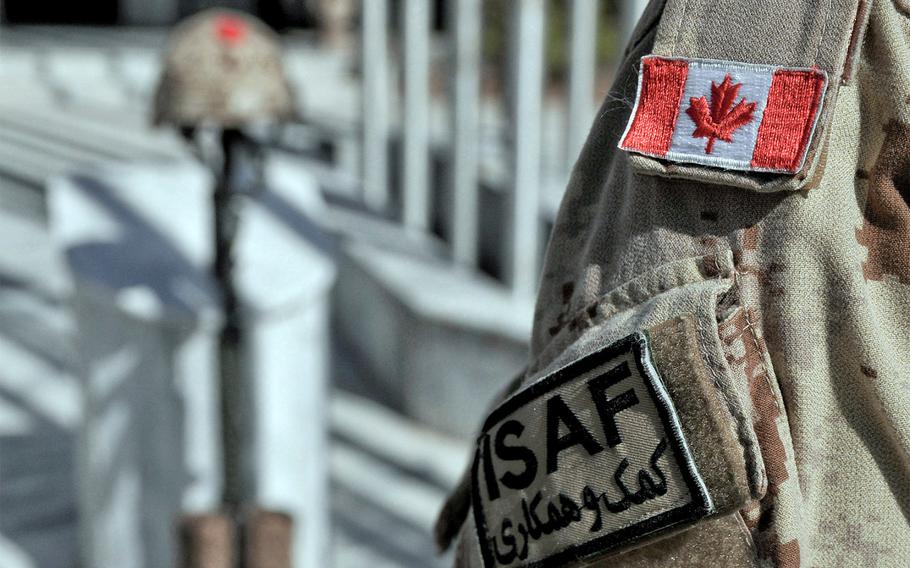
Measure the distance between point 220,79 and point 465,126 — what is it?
2161 millimetres

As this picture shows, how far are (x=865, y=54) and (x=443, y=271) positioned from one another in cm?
382

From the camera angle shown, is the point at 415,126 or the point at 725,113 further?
the point at 415,126

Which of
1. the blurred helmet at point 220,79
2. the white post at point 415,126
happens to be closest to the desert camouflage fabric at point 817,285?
the blurred helmet at point 220,79

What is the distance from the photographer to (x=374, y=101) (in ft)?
18.7

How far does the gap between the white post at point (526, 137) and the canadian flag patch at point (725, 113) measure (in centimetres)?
321

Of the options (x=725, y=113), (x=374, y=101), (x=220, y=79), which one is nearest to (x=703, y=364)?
(x=725, y=113)

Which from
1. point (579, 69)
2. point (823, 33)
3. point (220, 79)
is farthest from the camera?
point (579, 69)

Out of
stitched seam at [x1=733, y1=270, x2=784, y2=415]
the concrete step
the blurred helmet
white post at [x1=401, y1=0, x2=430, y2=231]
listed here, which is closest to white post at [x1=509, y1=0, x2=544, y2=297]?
the concrete step

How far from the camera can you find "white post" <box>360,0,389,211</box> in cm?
565

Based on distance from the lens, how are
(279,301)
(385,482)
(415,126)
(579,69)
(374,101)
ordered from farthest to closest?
1. (374,101)
2. (415,126)
3. (579,69)
4. (385,482)
5. (279,301)

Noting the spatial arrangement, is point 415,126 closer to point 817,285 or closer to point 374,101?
point 374,101

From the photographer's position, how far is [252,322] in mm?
2670

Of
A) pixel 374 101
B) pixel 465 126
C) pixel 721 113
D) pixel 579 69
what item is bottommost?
pixel 374 101

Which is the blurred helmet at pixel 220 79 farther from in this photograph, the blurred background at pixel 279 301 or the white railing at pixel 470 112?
the white railing at pixel 470 112
